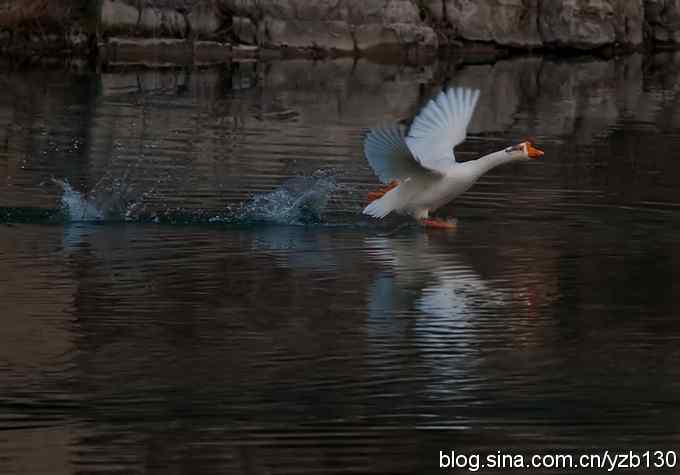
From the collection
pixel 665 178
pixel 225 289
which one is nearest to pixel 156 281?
pixel 225 289

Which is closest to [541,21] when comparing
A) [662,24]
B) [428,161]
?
[662,24]

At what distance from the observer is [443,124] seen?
45.4ft

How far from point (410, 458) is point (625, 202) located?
8087 millimetres

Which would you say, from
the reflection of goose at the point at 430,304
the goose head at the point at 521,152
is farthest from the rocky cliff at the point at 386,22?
the reflection of goose at the point at 430,304

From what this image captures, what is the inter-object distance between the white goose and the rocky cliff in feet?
75.9

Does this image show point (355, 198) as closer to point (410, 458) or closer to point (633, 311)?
point (633, 311)

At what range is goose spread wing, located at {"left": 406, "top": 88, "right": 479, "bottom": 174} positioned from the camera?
1374cm

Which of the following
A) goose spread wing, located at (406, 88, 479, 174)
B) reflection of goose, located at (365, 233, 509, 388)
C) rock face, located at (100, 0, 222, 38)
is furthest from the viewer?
rock face, located at (100, 0, 222, 38)

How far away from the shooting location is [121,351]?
30.3 ft

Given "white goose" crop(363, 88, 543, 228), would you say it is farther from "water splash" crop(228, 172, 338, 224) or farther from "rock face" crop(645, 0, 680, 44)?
"rock face" crop(645, 0, 680, 44)

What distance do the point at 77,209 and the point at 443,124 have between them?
9.28ft

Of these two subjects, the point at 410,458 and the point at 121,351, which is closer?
the point at 410,458

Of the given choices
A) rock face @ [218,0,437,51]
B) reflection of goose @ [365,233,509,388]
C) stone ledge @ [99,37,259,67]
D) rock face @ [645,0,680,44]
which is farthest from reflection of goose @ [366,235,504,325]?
rock face @ [645,0,680,44]

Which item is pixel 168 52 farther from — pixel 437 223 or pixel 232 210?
pixel 437 223
